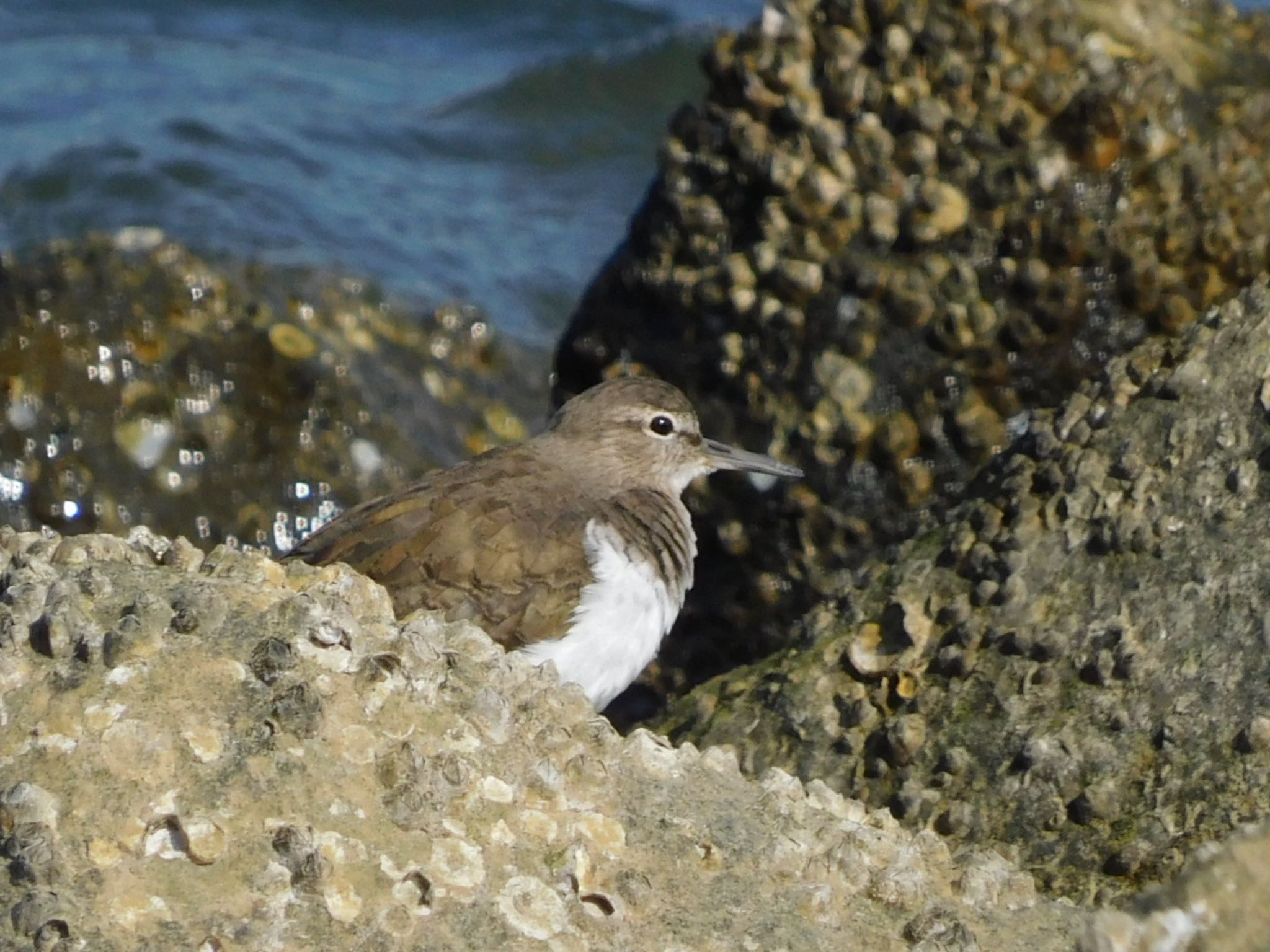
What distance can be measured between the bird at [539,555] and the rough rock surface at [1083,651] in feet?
1.45

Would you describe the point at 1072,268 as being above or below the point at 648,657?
above

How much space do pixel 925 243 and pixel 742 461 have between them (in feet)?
2.59

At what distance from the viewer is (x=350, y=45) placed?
11578 millimetres

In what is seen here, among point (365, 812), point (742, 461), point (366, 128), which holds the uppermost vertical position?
point (365, 812)

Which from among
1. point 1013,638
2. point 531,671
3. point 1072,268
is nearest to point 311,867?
point 531,671

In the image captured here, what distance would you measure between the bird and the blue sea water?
3.49 meters

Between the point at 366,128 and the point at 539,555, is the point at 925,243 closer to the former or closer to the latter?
the point at 539,555

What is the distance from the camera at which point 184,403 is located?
221 inches

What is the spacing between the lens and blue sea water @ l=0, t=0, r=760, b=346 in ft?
29.4

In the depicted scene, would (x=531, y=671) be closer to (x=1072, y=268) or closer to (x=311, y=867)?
(x=311, y=867)

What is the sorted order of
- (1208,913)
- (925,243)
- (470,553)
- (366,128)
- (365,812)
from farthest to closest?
1. (366,128)
2. (925,243)
3. (470,553)
4. (365,812)
5. (1208,913)

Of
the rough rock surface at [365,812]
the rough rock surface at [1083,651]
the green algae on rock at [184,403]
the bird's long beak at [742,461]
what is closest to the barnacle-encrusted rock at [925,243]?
the bird's long beak at [742,461]

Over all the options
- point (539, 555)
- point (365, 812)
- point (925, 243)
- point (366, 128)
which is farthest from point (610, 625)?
point (366, 128)

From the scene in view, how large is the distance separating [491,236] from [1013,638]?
21.3 ft
